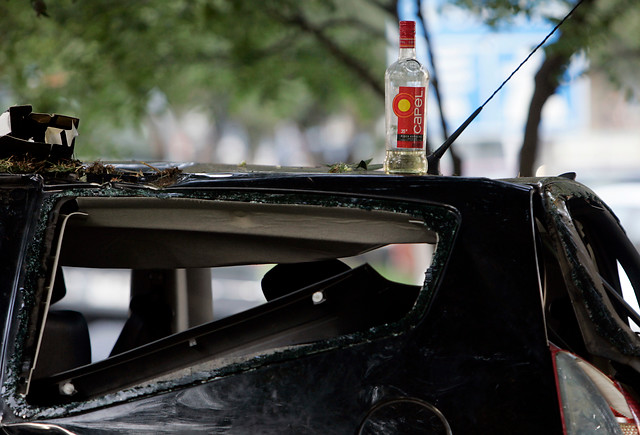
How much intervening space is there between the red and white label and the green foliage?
406 cm

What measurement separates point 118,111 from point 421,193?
576 cm

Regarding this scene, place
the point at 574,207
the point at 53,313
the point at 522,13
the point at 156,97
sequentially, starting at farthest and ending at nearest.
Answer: the point at 156,97 < the point at 522,13 < the point at 53,313 < the point at 574,207

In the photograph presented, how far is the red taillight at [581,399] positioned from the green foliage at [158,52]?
15.5 ft

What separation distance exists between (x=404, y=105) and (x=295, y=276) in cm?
73

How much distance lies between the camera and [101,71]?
22.6 ft

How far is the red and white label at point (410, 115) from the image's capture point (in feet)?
7.38

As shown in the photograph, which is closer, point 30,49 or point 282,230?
point 282,230

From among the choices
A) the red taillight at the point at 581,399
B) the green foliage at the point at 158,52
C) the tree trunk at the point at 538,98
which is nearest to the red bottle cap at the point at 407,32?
the red taillight at the point at 581,399

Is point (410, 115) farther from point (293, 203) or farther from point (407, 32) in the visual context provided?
point (293, 203)

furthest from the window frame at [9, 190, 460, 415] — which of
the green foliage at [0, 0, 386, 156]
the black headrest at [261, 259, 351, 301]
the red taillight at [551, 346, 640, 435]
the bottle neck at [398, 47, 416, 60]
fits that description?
the green foliage at [0, 0, 386, 156]

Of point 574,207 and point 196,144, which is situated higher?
point 196,144

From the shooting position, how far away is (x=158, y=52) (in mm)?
6883

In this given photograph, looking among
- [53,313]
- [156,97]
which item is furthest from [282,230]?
[156,97]

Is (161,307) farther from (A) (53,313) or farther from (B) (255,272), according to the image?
(B) (255,272)
